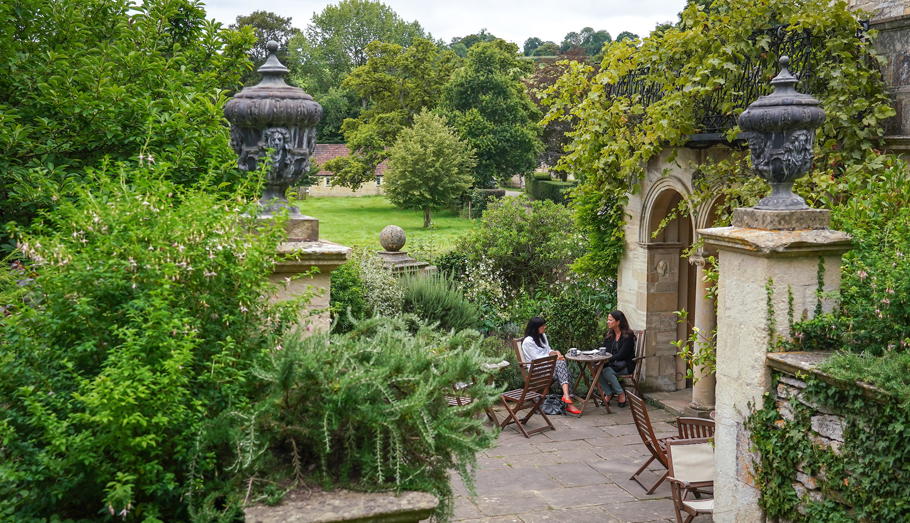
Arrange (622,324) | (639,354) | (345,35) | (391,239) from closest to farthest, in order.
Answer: (622,324)
(639,354)
(391,239)
(345,35)

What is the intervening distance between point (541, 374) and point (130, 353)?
6880mm

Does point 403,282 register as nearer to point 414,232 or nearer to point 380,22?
point 414,232

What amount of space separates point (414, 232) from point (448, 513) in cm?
3293

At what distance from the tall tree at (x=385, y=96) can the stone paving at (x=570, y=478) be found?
30.4m

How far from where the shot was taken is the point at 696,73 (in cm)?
830

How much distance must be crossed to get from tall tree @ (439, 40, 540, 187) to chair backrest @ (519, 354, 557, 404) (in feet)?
92.4

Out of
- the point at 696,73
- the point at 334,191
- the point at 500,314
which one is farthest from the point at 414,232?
the point at 696,73

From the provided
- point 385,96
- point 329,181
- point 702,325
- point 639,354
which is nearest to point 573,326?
point 639,354

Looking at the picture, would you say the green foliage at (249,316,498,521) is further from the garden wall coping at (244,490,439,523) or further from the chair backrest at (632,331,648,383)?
the chair backrest at (632,331,648,383)

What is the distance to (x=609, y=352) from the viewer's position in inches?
404

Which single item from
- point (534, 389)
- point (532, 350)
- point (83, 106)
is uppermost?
point (83, 106)

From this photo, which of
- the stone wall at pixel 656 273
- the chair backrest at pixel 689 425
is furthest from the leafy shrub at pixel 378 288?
the chair backrest at pixel 689 425

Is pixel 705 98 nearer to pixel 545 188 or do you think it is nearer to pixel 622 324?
pixel 622 324

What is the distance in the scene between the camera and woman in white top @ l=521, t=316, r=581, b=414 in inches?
386
